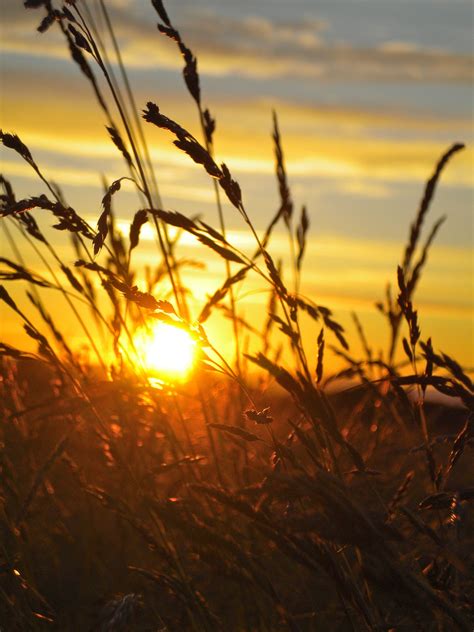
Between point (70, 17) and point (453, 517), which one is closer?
point (453, 517)

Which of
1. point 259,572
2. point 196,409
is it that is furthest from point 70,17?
point 196,409

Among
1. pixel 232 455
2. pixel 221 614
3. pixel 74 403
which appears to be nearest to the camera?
pixel 74 403

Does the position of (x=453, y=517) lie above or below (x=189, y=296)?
below

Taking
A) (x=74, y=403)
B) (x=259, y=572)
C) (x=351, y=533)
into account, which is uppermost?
(x=74, y=403)

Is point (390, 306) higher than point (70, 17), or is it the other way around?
point (70, 17)

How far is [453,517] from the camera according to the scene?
1.21m

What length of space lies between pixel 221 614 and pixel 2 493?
27.0 inches

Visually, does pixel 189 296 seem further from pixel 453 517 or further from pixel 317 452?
pixel 453 517

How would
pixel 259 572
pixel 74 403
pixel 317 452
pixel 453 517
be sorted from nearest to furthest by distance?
pixel 453 517 → pixel 259 572 → pixel 317 452 → pixel 74 403

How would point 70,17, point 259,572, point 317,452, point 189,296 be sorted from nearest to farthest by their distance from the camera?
point 259,572, point 317,452, point 70,17, point 189,296

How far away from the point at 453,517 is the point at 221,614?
127cm

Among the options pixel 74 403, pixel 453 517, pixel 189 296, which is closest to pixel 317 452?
pixel 453 517

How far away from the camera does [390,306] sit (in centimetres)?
270

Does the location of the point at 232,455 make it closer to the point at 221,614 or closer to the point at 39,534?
the point at 221,614
